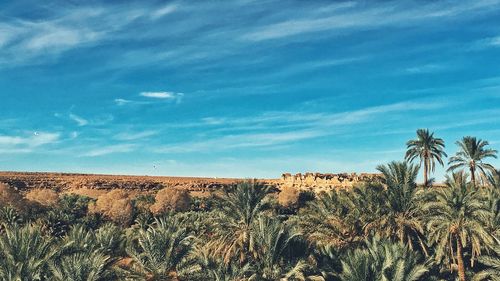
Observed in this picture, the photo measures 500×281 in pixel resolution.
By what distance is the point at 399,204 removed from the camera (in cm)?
3198

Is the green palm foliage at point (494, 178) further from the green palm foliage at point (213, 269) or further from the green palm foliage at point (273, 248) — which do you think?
the green palm foliage at point (213, 269)

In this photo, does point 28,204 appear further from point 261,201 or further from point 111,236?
point 261,201

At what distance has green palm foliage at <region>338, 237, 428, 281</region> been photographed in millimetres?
23875

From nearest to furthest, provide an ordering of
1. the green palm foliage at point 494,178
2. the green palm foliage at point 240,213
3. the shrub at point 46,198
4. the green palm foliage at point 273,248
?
the green palm foliage at point 273,248 → the green palm foliage at point 240,213 → the green palm foliage at point 494,178 → the shrub at point 46,198

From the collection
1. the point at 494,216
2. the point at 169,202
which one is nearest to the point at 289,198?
the point at 169,202

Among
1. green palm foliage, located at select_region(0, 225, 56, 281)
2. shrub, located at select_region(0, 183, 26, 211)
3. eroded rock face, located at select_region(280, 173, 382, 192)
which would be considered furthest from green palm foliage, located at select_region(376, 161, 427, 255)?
eroded rock face, located at select_region(280, 173, 382, 192)

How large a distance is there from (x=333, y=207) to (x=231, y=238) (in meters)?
11.2

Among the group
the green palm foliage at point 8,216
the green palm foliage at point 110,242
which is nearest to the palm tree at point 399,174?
the green palm foliage at point 110,242

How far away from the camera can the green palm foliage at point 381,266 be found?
23.9m

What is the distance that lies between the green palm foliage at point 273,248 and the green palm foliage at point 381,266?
2969 millimetres

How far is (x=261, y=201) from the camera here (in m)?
29.3

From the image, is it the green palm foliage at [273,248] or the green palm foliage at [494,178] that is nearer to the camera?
the green palm foliage at [273,248]

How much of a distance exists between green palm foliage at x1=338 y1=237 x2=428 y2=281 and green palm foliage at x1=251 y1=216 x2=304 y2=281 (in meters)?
2.97

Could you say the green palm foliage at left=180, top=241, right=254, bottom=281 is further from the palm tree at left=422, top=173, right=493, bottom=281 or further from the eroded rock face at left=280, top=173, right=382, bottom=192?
the eroded rock face at left=280, top=173, right=382, bottom=192
